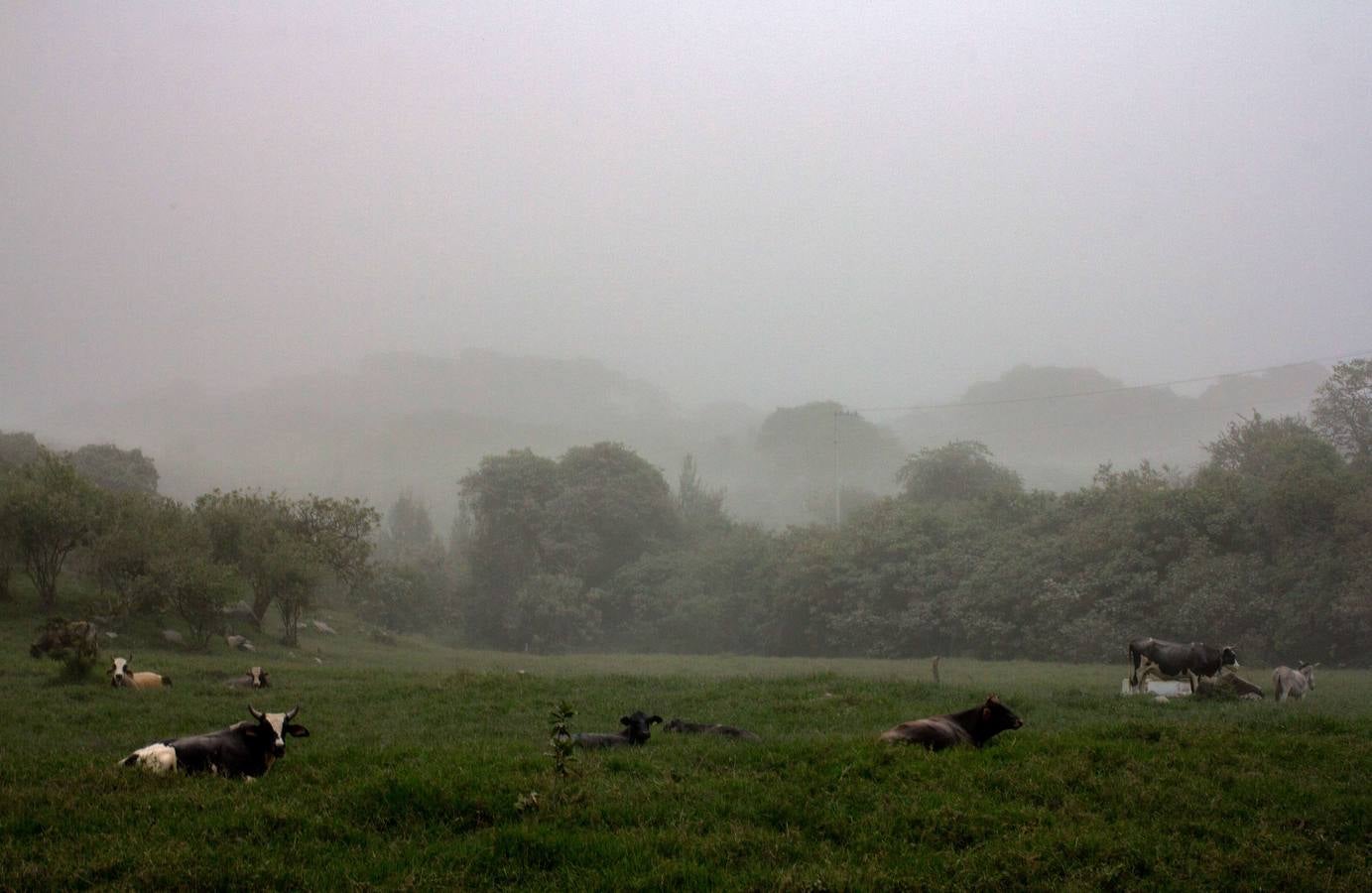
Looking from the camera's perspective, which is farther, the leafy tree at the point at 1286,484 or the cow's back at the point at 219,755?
the leafy tree at the point at 1286,484

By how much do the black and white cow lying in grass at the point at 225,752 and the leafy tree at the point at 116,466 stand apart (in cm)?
6656

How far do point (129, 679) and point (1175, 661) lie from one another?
997 inches

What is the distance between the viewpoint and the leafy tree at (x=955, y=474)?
7094cm

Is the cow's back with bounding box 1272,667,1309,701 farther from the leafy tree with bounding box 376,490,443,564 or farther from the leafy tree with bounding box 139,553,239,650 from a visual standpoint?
the leafy tree with bounding box 376,490,443,564

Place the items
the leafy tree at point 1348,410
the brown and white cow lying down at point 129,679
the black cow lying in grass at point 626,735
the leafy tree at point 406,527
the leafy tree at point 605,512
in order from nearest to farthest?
the black cow lying in grass at point 626,735 < the brown and white cow lying down at point 129,679 < the leafy tree at point 1348,410 < the leafy tree at point 605,512 < the leafy tree at point 406,527

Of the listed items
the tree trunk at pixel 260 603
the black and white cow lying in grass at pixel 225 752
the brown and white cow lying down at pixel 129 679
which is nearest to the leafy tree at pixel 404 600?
the tree trunk at pixel 260 603

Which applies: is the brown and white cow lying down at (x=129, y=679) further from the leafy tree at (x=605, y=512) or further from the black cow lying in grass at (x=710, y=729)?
the leafy tree at (x=605, y=512)

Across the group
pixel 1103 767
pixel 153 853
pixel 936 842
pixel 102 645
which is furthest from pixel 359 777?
pixel 102 645

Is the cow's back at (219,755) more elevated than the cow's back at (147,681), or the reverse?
the cow's back at (219,755)

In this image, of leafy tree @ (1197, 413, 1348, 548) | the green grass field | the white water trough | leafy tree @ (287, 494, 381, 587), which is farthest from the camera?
leafy tree @ (287, 494, 381, 587)

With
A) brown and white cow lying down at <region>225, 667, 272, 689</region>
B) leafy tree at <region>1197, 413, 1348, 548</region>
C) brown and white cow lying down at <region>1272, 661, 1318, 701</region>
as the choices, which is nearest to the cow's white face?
brown and white cow lying down at <region>225, 667, 272, 689</region>

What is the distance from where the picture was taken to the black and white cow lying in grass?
1109 centimetres

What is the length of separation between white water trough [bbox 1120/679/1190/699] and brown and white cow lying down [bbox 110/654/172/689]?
2307 cm

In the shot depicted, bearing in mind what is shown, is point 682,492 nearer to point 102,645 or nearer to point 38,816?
point 102,645
